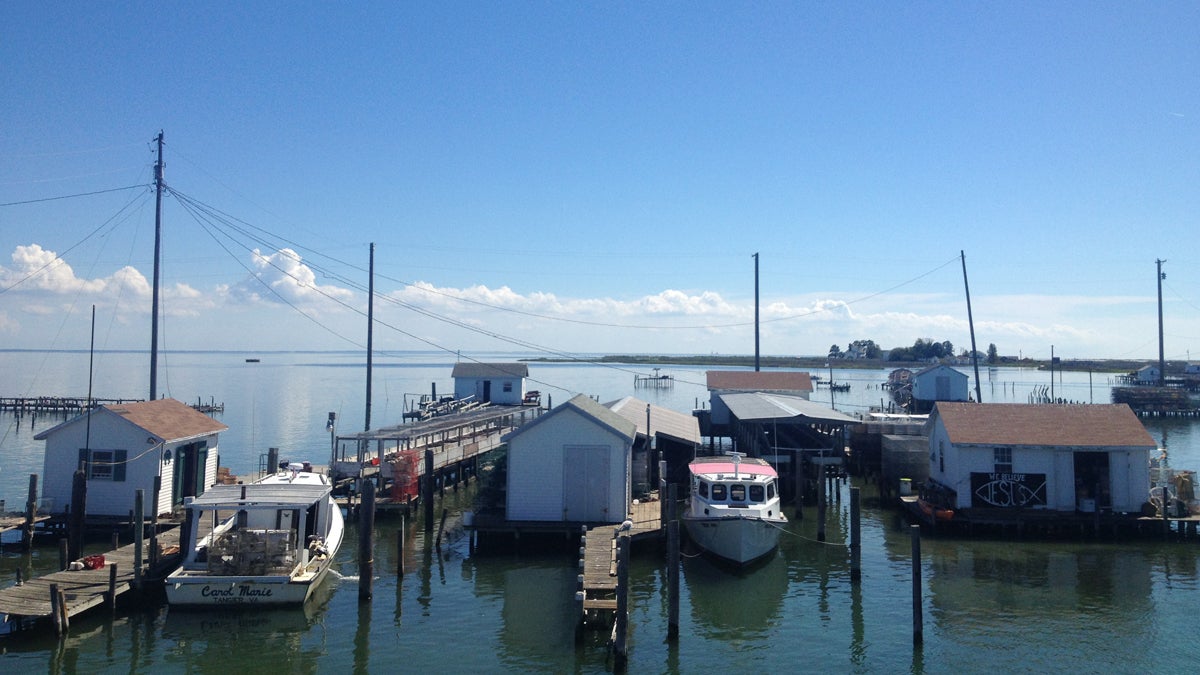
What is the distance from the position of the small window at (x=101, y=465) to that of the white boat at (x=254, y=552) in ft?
21.2

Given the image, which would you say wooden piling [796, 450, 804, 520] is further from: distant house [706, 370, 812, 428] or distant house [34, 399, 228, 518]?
distant house [34, 399, 228, 518]

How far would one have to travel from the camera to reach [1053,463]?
101ft

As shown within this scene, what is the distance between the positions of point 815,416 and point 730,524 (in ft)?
45.0

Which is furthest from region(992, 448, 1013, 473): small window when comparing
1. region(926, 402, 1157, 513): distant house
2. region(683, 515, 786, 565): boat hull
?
region(683, 515, 786, 565): boat hull

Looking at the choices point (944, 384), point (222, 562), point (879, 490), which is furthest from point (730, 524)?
point (944, 384)

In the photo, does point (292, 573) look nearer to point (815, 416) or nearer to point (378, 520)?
point (378, 520)

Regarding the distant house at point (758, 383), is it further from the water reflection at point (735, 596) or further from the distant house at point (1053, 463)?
the water reflection at point (735, 596)

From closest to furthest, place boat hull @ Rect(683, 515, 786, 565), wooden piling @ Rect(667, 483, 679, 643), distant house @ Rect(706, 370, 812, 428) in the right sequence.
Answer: wooden piling @ Rect(667, 483, 679, 643)
boat hull @ Rect(683, 515, 786, 565)
distant house @ Rect(706, 370, 812, 428)

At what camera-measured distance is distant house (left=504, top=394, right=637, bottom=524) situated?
28.0 m

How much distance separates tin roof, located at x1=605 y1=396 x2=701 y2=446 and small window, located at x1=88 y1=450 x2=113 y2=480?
1982cm

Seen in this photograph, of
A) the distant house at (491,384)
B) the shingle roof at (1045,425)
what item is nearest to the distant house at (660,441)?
the shingle roof at (1045,425)

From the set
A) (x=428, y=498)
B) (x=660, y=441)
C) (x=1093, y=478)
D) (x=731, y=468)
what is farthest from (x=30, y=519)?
(x=1093, y=478)

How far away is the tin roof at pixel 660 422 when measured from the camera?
36.9 meters

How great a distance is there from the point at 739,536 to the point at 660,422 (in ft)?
50.4
